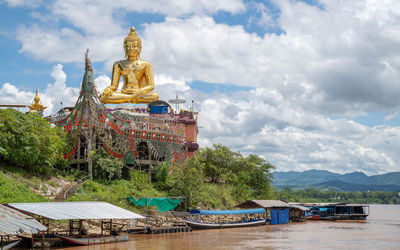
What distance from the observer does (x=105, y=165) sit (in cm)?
3175

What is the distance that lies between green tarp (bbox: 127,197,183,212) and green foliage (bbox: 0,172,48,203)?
5666 mm

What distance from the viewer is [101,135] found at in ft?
111

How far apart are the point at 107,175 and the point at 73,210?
504 inches

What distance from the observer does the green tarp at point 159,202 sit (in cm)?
2766

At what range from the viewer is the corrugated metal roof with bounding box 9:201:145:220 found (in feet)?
61.1

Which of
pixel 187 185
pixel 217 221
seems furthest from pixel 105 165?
pixel 217 221

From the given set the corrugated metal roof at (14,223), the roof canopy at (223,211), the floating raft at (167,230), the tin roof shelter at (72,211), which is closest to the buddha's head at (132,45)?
the roof canopy at (223,211)

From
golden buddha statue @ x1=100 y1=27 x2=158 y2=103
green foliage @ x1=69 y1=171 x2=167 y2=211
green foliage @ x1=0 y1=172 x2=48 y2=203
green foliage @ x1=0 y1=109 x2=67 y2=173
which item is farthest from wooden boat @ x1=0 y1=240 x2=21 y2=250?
golden buddha statue @ x1=100 y1=27 x2=158 y2=103

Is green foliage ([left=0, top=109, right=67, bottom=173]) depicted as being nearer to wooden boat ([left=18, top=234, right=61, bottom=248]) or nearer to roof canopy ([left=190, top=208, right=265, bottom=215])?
wooden boat ([left=18, top=234, right=61, bottom=248])

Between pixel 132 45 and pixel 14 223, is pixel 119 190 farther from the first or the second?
pixel 132 45

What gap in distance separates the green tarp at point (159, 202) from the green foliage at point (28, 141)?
19.4 feet

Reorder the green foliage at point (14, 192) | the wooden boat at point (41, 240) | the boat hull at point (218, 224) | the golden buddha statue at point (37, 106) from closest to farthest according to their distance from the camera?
the wooden boat at point (41, 240) < the green foliage at point (14, 192) < the boat hull at point (218, 224) < the golden buddha statue at point (37, 106)

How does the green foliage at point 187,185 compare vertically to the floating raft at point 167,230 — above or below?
above

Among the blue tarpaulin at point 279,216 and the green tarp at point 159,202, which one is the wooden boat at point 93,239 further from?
the blue tarpaulin at point 279,216
